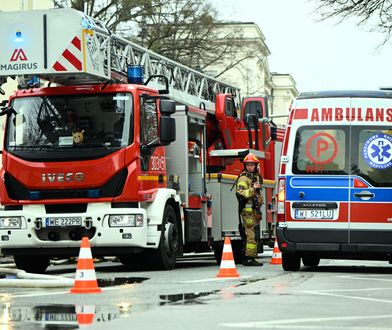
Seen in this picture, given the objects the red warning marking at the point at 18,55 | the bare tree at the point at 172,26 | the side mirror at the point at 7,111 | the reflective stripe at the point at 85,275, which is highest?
the bare tree at the point at 172,26

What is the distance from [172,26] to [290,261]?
26844 millimetres

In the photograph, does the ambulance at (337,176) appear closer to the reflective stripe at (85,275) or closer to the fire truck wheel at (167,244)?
the fire truck wheel at (167,244)

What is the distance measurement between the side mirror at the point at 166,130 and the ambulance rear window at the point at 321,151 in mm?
1846

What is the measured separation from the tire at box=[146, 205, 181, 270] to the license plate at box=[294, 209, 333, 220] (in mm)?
2003

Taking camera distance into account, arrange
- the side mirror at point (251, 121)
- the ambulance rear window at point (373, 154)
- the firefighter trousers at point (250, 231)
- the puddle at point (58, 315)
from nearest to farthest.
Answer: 1. the puddle at point (58, 315)
2. the ambulance rear window at point (373, 154)
3. the firefighter trousers at point (250, 231)
4. the side mirror at point (251, 121)

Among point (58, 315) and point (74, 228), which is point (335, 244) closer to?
point (74, 228)

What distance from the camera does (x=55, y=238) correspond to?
1545 centimetres

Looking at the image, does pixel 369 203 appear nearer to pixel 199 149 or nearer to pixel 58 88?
pixel 199 149

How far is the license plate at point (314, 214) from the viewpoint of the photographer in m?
15.4

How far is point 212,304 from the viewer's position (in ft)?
32.7

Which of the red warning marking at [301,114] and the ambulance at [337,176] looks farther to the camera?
the red warning marking at [301,114]

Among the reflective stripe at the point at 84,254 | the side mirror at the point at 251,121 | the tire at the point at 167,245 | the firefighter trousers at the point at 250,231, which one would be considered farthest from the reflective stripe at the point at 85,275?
the side mirror at the point at 251,121

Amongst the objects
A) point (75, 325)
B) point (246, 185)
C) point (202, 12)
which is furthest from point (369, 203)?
point (202, 12)

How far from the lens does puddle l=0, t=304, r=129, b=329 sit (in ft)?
27.6
